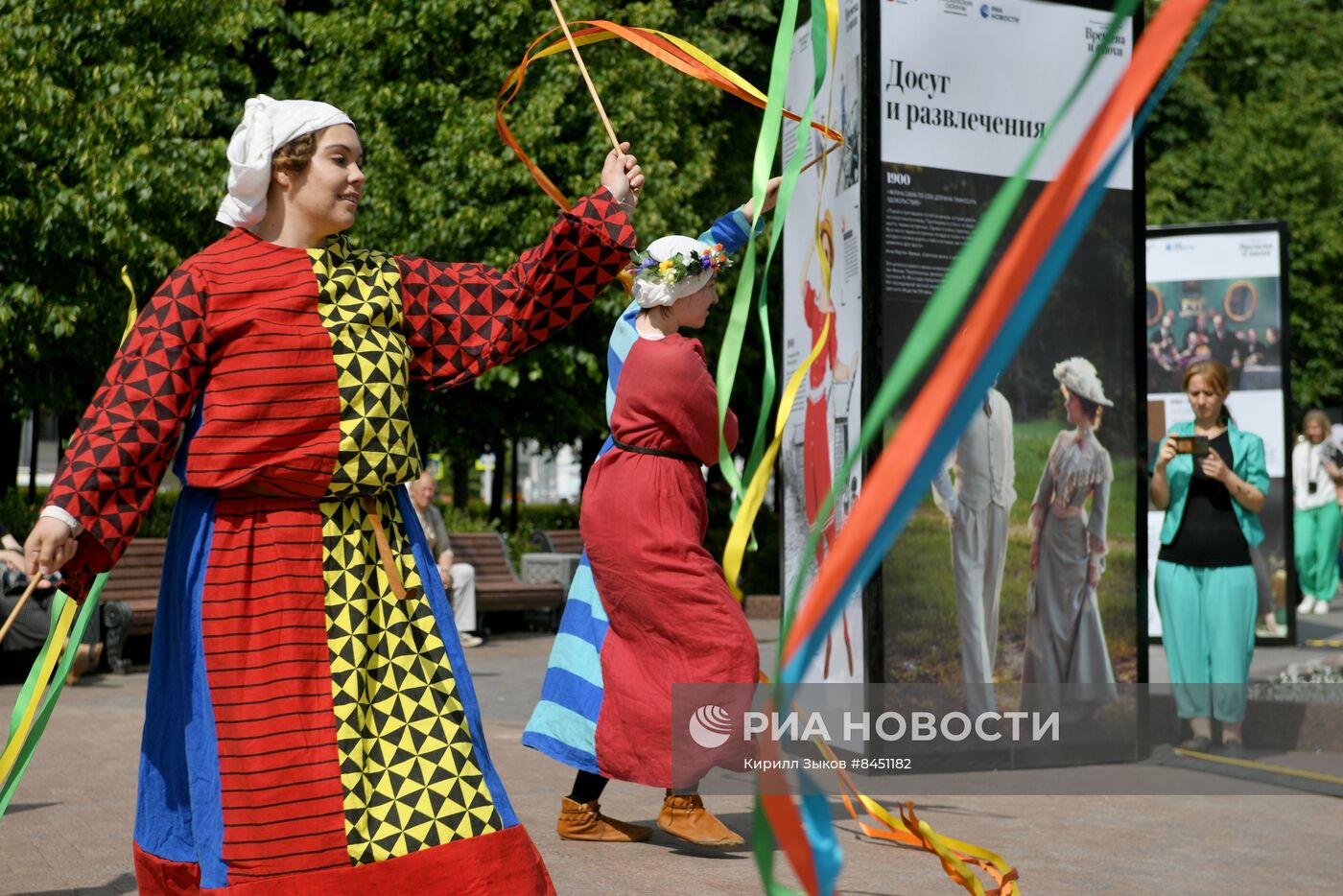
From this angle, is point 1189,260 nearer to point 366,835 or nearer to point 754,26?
point 754,26

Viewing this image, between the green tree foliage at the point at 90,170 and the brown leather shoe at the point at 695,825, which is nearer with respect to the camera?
the brown leather shoe at the point at 695,825

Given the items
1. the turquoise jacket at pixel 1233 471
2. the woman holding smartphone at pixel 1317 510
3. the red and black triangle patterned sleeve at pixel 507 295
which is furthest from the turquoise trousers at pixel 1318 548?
the red and black triangle patterned sleeve at pixel 507 295

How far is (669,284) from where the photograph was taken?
5.31 meters

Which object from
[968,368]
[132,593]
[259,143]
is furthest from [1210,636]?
[132,593]

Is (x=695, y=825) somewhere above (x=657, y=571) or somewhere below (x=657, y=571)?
below

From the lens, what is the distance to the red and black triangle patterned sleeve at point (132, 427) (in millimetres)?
3314

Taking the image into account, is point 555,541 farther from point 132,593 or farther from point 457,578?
point 132,593

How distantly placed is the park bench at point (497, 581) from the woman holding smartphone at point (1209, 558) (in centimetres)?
761

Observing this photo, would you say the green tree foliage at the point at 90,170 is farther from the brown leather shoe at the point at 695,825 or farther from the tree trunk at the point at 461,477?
the brown leather shoe at the point at 695,825

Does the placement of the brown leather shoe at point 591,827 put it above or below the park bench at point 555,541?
below

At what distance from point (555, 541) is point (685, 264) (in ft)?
39.6

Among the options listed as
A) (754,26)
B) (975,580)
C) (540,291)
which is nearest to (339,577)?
(540,291)

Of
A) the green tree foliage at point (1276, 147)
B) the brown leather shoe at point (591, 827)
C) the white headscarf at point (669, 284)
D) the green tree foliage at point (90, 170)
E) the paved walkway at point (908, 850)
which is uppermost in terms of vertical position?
the green tree foliage at point (1276, 147)

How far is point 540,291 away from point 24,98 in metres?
9.34
